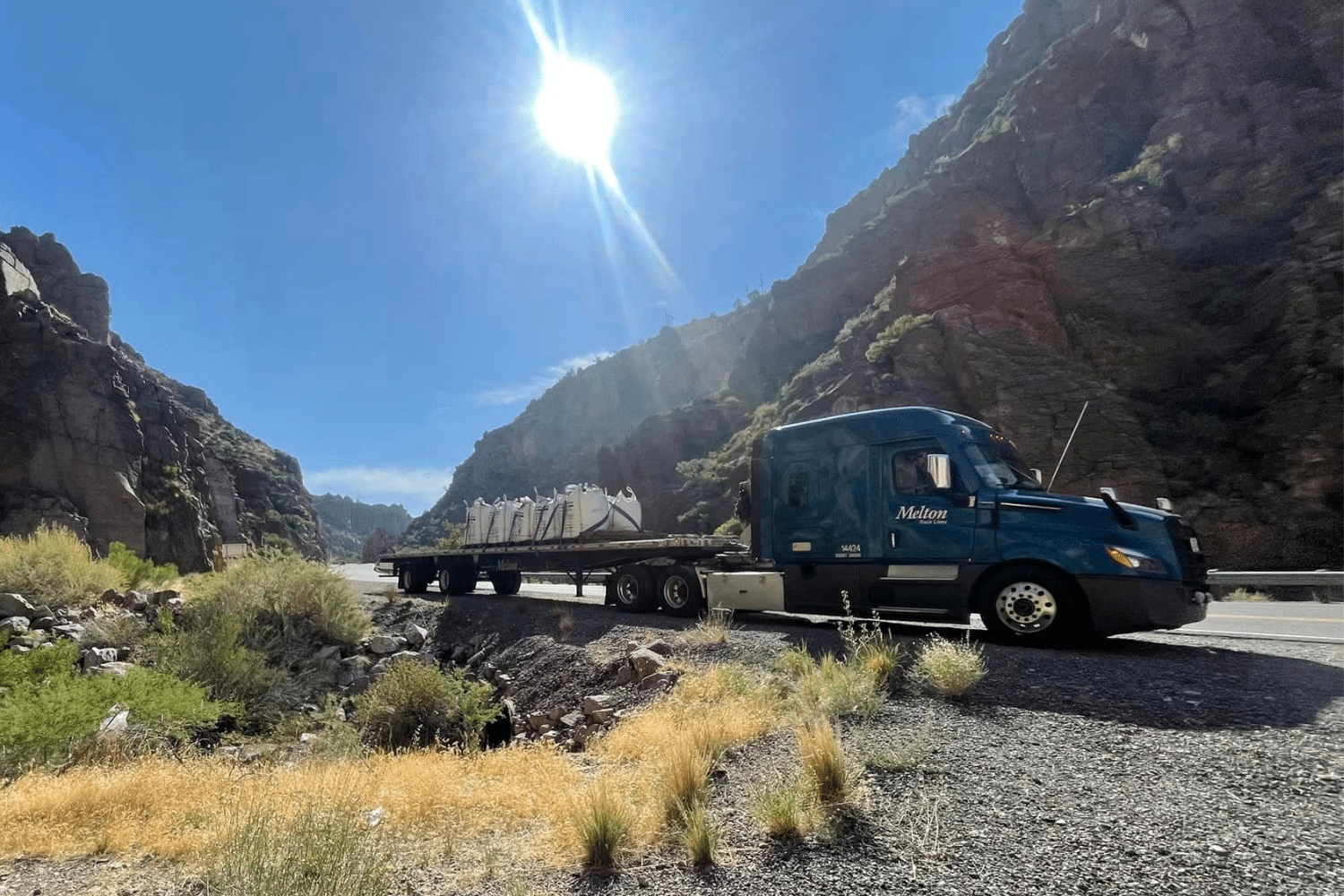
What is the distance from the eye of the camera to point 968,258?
138 ft

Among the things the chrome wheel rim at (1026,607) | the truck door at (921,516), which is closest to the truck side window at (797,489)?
the truck door at (921,516)

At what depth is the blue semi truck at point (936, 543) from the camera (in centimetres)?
743

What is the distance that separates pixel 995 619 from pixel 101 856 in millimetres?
8391

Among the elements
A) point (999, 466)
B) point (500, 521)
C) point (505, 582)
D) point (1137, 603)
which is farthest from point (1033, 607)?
point (505, 582)

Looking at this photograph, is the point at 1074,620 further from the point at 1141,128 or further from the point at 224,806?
the point at 1141,128

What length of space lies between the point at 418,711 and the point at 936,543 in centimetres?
693

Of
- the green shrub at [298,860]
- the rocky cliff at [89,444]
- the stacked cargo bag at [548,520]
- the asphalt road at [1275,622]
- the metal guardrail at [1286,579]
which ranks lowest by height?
the asphalt road at [1275,622]

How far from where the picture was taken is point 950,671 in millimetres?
5809

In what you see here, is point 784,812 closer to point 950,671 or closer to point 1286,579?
point 950,671

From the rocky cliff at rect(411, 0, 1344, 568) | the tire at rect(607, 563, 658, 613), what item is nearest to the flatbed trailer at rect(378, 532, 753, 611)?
the tire at rect(607, 563, 658, 613)

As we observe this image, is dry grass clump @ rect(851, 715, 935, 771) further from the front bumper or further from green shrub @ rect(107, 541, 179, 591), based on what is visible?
green shrub @ rect(107, 541, 179, 591)

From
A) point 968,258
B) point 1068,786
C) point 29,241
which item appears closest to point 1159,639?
point 1068,786

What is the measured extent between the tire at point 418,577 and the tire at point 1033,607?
1723 centimetres

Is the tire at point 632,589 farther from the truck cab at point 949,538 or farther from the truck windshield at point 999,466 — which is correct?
the truck windshield at point 999,466
